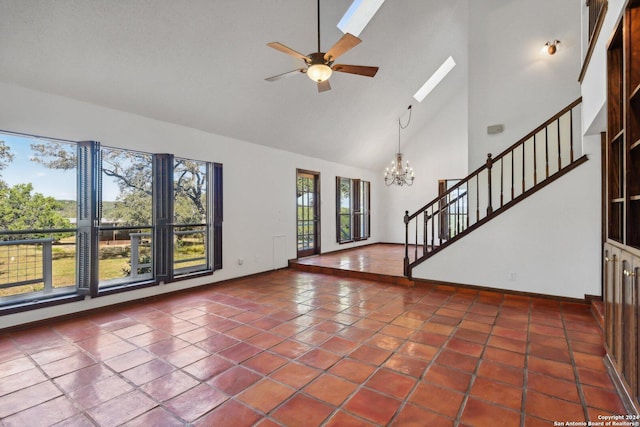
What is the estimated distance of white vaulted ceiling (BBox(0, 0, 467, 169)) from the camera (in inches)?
114

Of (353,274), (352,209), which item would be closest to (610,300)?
(353,274)

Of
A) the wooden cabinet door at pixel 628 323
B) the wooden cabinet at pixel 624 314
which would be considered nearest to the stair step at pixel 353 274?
the wooden cabinet at pixel 624 314

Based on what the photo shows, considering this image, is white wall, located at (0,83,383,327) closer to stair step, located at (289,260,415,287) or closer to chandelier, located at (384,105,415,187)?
stair step, located at (289,260,415,287)

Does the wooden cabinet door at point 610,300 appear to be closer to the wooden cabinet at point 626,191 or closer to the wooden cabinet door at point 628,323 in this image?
the wooden cabinet at point 626,191

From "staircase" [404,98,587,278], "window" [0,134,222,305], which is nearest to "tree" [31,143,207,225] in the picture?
"window" [0,134,222,305]

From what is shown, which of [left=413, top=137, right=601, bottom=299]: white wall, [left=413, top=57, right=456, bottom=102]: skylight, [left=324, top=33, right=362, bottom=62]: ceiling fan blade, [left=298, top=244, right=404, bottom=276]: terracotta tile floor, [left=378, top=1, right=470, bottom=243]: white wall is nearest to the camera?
[left=324, top=33, right=362, bottom=62]: ceiling fan blade

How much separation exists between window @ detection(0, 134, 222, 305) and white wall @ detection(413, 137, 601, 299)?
13.8 ft

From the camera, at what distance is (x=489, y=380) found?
224 centimetres

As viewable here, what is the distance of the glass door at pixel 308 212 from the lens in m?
7.07

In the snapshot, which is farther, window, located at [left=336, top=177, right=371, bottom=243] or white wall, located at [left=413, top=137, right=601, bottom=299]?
window, located at [left=336, top=177, right=371, bottom=243]

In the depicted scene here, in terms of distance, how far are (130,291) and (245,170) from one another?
2.73 meters

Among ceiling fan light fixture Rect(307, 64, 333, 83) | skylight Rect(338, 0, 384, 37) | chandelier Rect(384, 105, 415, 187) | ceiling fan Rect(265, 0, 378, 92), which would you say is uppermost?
skylight Rect(338, 0, 384, 37)

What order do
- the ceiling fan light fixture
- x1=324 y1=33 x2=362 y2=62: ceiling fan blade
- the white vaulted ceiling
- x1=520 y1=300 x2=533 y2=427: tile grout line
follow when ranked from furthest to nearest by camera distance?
1. the ceiling fan light fixture
2. the white vaulted ceiling
3. x1=324 y1=33 x2=362 y2=62: ceiling fan blade
4. x1=520 y1=300 x2=533 y2=427: tile grout line

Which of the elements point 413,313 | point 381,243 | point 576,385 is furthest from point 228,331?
point 381,243
